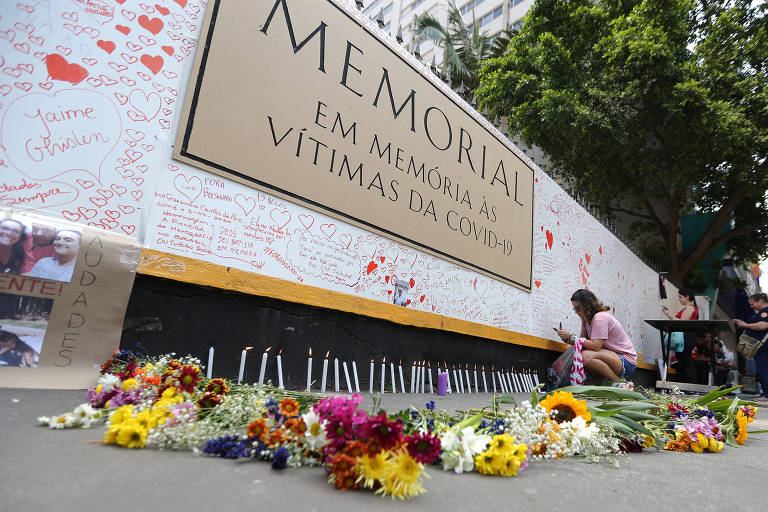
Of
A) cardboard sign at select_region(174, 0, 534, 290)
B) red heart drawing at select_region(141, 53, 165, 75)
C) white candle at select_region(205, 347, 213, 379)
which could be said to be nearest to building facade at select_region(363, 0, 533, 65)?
cardboard sign at select_region(174, 0, 534, 290)

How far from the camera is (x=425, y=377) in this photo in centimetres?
402

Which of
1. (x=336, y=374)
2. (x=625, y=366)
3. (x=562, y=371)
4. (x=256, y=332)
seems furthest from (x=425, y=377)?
(x=625, y=366)

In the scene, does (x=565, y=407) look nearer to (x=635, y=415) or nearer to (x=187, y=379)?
(x=635, y=415)

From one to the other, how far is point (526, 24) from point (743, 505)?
39.8ft

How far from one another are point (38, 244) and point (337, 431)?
74.1 inches

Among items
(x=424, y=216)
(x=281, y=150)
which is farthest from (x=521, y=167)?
(x=281, y=150)

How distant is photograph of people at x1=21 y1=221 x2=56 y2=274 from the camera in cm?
204

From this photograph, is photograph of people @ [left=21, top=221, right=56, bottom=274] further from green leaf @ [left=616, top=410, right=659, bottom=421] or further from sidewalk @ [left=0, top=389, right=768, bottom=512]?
green leaf @ [left=616, top=410, right=659, bottom=421]

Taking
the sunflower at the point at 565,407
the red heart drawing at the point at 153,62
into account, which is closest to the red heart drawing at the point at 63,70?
the red heart drawing at the point at 153,62

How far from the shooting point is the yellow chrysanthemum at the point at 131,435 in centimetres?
124

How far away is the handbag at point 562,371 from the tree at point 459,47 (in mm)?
12427

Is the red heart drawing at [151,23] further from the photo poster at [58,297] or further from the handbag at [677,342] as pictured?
the handbag at [677,342]

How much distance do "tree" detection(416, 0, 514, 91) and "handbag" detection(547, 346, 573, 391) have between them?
40.8 feet

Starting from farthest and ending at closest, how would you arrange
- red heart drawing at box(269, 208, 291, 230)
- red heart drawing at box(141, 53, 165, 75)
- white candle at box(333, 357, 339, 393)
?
white candle at box(333, 357, 339, 393), red heart drawing at box(269, 208, 291, 230), red heart drawing at box(141, 53, 165, 75)
